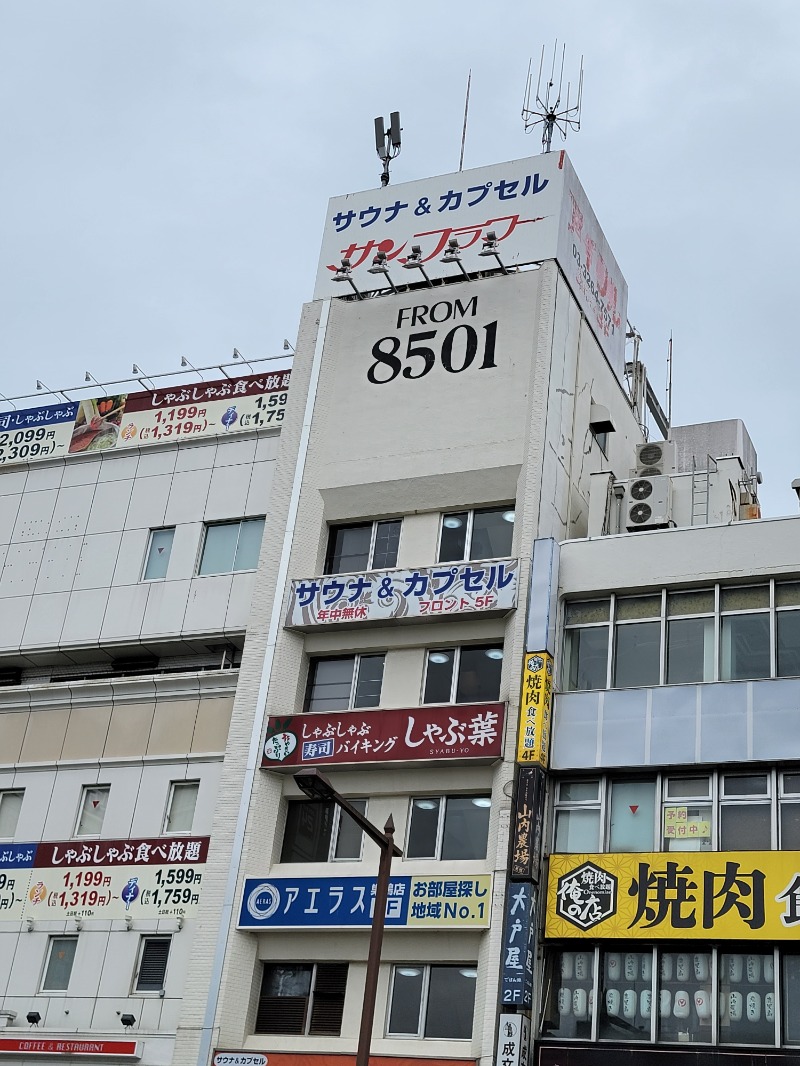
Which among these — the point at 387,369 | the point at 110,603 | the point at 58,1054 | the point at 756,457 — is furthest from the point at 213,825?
the point at 756,457

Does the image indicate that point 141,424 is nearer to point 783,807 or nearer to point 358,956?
point 358,956

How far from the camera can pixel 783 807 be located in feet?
82.8

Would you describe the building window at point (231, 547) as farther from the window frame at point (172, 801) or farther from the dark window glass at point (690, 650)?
the dark window glass at point (690, 650)

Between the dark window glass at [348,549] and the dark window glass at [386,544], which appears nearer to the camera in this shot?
the dark window glass at [386,544]

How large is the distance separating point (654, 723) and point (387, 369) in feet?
37.8

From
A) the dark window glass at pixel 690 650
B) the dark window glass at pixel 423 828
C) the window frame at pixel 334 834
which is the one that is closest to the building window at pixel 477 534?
the dark window glass at pixel 690 650

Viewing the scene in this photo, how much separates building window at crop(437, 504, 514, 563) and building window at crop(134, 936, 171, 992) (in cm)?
1044

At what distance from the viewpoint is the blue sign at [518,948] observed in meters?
24.4

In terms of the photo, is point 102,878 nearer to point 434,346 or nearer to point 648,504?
point 434,346

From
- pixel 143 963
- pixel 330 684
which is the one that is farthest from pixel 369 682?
pixel 143 963

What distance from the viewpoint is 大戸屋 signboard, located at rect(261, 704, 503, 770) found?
2752 centimetres

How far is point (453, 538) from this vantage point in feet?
103

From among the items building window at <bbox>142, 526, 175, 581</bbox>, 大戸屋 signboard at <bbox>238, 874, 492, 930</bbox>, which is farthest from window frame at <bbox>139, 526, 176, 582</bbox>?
大戸屋 signboard at <bbox>238, 874, 492, 930</bbox>

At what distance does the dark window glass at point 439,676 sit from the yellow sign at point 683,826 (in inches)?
216
